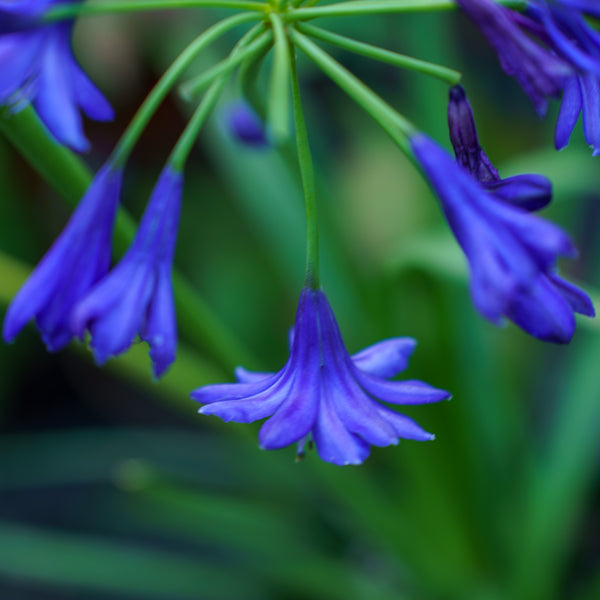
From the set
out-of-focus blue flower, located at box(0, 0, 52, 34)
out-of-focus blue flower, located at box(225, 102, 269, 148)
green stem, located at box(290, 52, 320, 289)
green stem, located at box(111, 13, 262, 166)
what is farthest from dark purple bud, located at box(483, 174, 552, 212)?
out-of-focus blue flower, located at box(225, 102, 269, 148)

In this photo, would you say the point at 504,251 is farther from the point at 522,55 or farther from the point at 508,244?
the point at 522,55

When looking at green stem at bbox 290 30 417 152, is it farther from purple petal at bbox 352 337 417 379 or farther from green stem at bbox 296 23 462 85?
purple petal at bbox 352 337 417 379

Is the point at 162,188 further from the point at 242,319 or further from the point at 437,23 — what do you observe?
the point at 242,319

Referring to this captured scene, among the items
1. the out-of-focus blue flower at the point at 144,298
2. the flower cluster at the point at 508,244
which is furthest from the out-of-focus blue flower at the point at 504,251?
the out-of-focus blue flower at the point at 144,298

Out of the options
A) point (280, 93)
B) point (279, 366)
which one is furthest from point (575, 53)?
point (279, 366)

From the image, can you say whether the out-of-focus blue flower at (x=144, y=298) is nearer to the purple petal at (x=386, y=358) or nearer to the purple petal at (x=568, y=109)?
the purple petal at (x=386, y=358)
